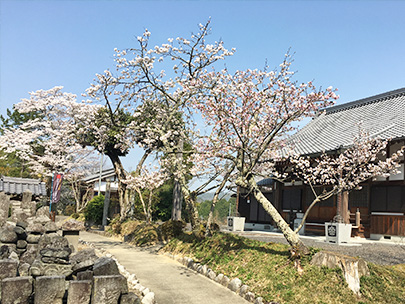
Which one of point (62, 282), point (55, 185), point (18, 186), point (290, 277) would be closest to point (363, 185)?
point (290, 277)

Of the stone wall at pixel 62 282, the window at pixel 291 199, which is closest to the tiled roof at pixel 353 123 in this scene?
the window at pixel 291 199

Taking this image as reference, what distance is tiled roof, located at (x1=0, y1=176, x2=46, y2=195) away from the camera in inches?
537

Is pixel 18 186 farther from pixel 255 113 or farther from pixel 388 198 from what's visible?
pixel 388 198

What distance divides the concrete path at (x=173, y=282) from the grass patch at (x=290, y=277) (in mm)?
587

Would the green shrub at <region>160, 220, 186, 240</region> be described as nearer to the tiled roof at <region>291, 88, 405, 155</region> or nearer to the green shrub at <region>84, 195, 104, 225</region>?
the tiled roof at <region>291, 88, 405, 155</region>

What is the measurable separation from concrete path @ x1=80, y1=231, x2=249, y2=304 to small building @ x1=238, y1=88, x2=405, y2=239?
7276 mm

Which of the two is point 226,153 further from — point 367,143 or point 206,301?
point 367,143

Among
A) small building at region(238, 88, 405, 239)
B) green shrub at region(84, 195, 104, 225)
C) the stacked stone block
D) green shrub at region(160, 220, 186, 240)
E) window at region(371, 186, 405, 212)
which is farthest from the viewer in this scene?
green shrub at region(84, 195, 104, 225)

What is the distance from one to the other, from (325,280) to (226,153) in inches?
213

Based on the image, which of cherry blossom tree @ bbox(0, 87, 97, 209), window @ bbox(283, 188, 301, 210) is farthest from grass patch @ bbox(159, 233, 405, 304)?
cherry blossom tree @ bbox(0, 87, 97, 209)

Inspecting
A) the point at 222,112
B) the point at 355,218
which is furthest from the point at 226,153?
the point at 355,218

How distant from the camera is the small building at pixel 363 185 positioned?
1698 cm

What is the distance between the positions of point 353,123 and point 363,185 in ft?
15.2

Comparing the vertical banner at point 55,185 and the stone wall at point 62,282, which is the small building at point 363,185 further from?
the stone wall at point 62,282
